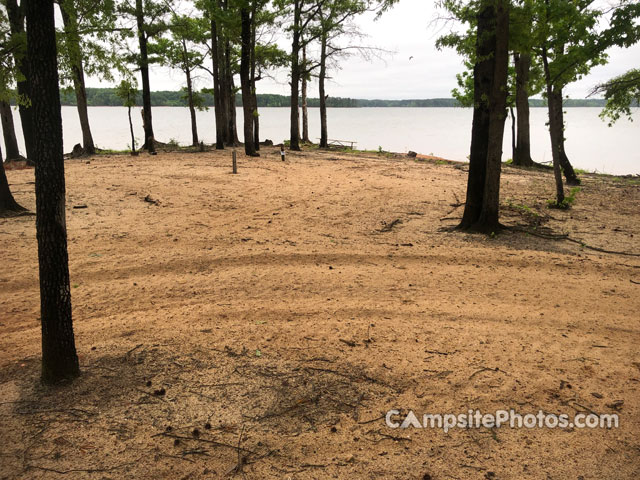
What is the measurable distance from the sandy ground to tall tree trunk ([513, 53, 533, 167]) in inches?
440

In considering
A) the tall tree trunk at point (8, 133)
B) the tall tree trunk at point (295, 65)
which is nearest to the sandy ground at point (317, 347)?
the tall tree trunk at point (8, 133)

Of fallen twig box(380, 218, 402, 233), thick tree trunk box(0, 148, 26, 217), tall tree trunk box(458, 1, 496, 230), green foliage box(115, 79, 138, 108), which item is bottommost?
fallen twig box(380, 218, 402, 233)

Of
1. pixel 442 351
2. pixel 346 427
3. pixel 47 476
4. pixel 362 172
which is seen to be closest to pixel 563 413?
pixel 442 351

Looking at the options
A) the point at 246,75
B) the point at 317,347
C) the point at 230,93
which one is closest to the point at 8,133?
the point at 246,75

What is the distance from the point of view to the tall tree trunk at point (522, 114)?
751 inches

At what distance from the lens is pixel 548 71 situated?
1126 centimetres

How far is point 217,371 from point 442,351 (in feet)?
8.28

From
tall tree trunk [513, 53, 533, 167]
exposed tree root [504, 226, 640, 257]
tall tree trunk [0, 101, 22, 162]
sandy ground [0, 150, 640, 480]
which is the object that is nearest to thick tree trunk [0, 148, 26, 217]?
sandy ground [0, 150, 640, 480]

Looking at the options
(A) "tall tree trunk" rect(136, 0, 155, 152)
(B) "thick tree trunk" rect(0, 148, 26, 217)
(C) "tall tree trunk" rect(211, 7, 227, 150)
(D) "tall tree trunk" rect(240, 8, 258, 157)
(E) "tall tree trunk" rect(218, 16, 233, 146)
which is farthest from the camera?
(E) "tall tree trunk" rect(218, 16, 233, 146)

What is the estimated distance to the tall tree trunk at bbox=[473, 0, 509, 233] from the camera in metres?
8.67

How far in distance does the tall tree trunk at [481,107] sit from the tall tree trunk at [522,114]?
11.1m

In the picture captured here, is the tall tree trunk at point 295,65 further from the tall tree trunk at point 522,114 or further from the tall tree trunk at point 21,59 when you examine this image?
the tall tree trunk at point 21,59

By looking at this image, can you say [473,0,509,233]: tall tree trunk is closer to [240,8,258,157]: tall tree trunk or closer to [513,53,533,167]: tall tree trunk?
[513,53,533,167]: tall tree trunk

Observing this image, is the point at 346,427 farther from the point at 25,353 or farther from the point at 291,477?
the point at 25,353
